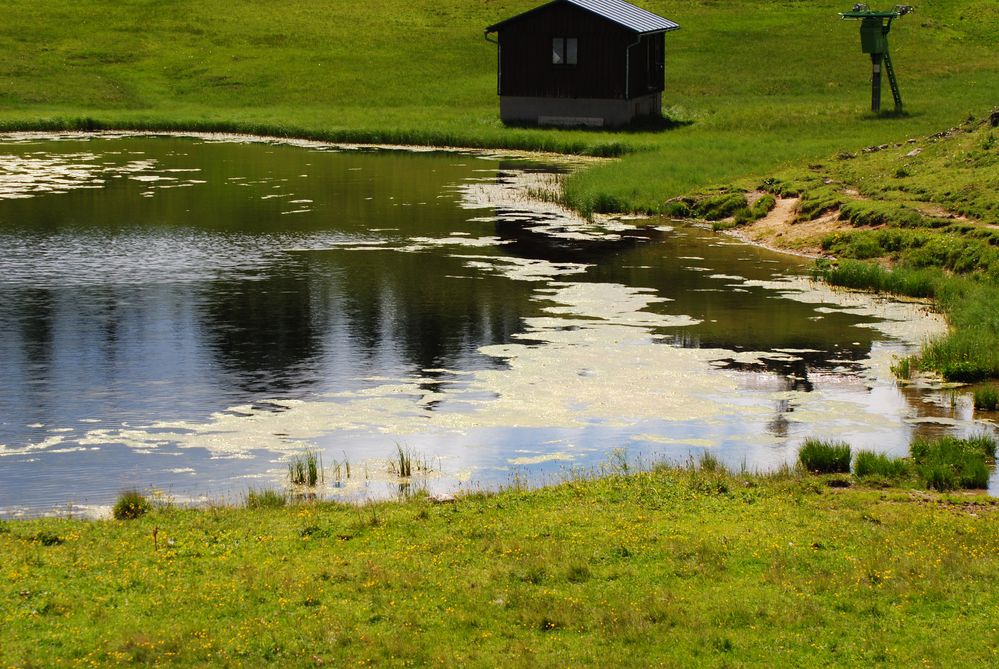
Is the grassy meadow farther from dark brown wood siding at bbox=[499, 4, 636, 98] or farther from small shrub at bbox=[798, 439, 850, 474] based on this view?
dark brown wood siding at bbox=[499, 4, 636, 98]

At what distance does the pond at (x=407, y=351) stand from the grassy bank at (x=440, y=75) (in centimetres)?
1333

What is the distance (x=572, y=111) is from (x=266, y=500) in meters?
57.3

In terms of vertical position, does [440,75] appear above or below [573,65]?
above

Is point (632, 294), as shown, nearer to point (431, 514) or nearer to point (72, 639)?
point (431, 514)

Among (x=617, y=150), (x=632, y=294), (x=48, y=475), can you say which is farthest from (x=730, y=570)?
(x=617, y=150)

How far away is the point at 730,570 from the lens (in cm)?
1390

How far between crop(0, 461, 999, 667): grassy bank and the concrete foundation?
182ft

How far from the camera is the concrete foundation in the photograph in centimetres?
7088

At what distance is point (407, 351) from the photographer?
1046 inches

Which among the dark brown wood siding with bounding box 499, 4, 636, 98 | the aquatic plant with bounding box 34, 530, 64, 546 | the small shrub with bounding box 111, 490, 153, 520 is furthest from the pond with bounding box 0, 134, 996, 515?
the dark brown wood siding with bounding box 499, 4, 636, 98

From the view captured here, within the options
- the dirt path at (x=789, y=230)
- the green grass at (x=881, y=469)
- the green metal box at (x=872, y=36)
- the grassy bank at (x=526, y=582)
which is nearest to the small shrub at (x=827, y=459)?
the green grass at (x=881, y=469)

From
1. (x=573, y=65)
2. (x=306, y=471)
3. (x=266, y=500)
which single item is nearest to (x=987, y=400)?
(x=306, y=471)

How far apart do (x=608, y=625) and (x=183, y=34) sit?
94140mm

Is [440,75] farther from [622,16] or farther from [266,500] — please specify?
[266,500]
